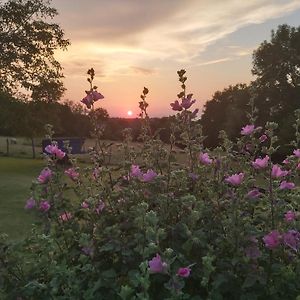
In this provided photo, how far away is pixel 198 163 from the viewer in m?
3.89

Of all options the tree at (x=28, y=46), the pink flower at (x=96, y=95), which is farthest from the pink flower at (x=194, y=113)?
the tree at (x=28, y=46)

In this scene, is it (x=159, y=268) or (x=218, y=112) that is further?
(x=218, y=112)

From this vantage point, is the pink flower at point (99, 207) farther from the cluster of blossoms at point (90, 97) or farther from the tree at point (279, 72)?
the tree at point (279, 72)

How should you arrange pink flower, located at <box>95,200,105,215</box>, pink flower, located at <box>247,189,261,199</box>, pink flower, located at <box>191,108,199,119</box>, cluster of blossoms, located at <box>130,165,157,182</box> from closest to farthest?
pink flower, located at <box>247,189,261,199</box>
cluster of blossoms, located at <box>130,165,157,182</box>
pink flower, located at <box>95,200,105,215</box>
pink flower, located at <box>191,108,199,119</box>

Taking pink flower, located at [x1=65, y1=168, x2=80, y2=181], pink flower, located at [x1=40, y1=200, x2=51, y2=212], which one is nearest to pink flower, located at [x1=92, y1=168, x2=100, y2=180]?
pink flower, located at [x1=65, y1=168, x2=80, y2=181]

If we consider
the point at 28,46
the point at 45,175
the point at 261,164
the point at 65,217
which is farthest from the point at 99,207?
the point at 28,46

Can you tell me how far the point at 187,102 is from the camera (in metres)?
3.73

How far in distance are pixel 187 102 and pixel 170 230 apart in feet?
3.23

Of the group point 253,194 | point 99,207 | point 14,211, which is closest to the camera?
point 253,194

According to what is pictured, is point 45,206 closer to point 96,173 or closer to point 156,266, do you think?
point 96,173

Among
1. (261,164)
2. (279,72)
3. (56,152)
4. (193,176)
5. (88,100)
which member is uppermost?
(279,72)

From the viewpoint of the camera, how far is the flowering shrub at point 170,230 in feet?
10.0

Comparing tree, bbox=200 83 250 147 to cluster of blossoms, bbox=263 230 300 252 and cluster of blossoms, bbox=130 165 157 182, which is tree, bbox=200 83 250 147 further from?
cluster of blossoms, bbox=263 230 300 252

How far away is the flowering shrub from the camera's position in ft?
10.0
